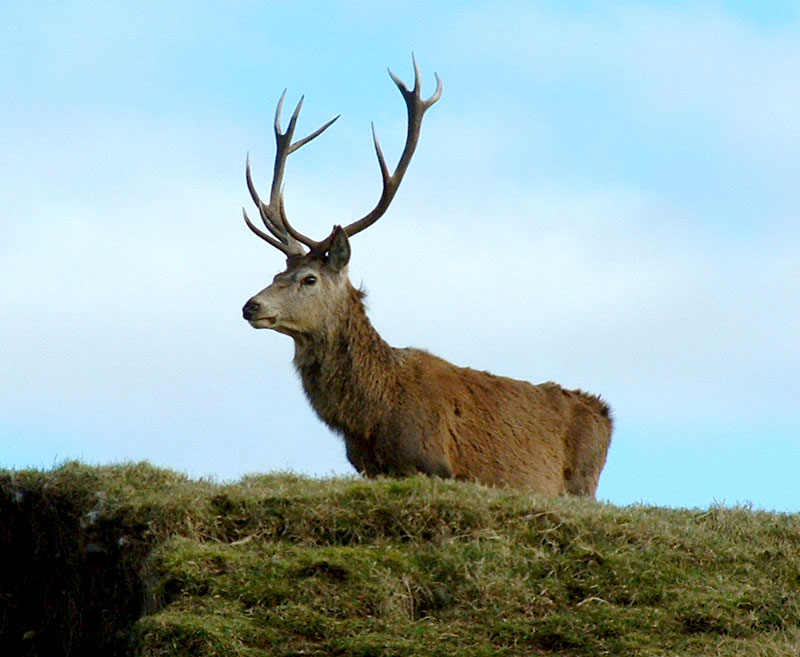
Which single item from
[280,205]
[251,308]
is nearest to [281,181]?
[280,205]

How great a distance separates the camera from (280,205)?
40.1 feet

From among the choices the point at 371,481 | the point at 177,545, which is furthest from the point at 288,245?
the point at 177,545

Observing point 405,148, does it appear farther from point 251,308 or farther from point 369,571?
point 369,571

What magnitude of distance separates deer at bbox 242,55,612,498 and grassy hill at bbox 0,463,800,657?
5.04 ft

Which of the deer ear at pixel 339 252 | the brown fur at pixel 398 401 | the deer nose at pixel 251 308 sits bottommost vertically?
the brown fur at pixel 398 401

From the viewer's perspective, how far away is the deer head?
11.2 m

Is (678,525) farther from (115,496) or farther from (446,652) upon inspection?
(115,496)

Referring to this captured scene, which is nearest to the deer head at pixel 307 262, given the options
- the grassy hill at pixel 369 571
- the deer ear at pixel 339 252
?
the deer ear at pixel 339 252

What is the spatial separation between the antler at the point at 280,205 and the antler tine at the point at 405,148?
0.45 meters

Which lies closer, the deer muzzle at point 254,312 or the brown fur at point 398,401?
the brown fur at point 398,401

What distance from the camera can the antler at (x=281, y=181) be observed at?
39.0ft

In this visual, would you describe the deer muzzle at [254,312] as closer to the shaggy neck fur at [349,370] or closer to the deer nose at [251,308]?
the deer nose at [251,308]

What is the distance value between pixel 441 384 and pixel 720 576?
11.5 ft

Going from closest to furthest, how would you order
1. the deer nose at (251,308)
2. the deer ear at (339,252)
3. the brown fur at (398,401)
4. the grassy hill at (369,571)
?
the grassy hill at (369,571) → the brown fur at (398,401) → the deer nose at (251,308) → the deer ear at (339,252)
